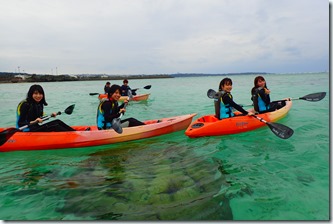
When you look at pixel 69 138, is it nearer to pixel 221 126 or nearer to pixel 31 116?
pixel 31 116

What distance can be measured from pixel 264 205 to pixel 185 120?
4.29m

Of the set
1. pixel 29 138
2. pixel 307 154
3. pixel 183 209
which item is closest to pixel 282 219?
pixel 183 209

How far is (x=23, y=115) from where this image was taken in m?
5.88

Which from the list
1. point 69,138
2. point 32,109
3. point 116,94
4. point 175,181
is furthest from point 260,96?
point 32,109

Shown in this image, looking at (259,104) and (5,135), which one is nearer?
(5,135)

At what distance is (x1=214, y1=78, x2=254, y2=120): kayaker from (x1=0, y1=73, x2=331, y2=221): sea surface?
691 mm

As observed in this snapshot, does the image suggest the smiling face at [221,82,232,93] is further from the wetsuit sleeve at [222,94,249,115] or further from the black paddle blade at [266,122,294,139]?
the black paddle blade at [266,122,294,139]

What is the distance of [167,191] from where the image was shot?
141 inches

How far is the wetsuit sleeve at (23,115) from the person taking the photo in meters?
5.83

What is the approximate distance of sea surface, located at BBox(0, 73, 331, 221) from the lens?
3.20 meters

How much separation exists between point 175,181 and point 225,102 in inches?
135

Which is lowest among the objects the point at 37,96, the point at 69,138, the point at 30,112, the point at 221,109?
the point at 69,138

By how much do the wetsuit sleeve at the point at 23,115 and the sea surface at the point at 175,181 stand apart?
0.70 m

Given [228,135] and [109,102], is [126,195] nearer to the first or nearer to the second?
[109,102]
